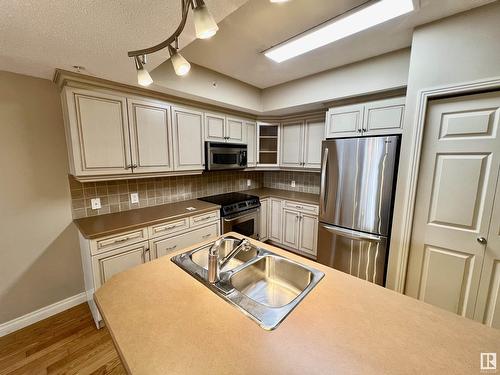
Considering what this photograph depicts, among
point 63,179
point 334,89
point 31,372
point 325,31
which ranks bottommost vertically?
point 31,372

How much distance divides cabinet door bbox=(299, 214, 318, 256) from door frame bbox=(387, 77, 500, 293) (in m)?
1.00

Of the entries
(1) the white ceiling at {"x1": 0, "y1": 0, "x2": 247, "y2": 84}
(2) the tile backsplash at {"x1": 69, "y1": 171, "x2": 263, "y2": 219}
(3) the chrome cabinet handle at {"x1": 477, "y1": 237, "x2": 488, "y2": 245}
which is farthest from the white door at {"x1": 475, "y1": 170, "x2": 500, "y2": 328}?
(2) the tile backsplash at {"x1": 69, "y1": 171, "x2": 263, "y2": 219}

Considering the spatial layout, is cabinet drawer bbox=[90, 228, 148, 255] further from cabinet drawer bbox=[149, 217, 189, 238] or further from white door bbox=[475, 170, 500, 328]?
white door bbox=[475, 170, 500, 328]

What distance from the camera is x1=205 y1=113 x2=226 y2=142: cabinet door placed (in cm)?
260

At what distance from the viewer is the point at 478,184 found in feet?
4.83

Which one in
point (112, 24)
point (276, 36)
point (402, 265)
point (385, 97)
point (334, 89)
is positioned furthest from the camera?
point (334, 89)

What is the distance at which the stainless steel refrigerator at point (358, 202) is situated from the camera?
1872mm

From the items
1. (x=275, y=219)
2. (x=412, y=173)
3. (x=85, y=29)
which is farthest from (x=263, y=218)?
(x=85, y=29)

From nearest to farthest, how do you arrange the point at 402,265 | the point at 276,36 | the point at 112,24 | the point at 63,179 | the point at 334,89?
the point at 112,24
the point at 276,36
the point at 402,265
the point at 63,179
the point at 334,89

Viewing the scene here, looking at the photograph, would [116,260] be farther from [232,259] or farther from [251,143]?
[251,143]

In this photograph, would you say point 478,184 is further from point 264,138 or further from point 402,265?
point 264,138

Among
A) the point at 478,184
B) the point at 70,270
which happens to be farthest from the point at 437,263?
the point at 70,270

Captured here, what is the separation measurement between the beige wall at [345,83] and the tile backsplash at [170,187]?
1.26m

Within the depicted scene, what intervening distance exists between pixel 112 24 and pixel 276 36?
120 centimetres
